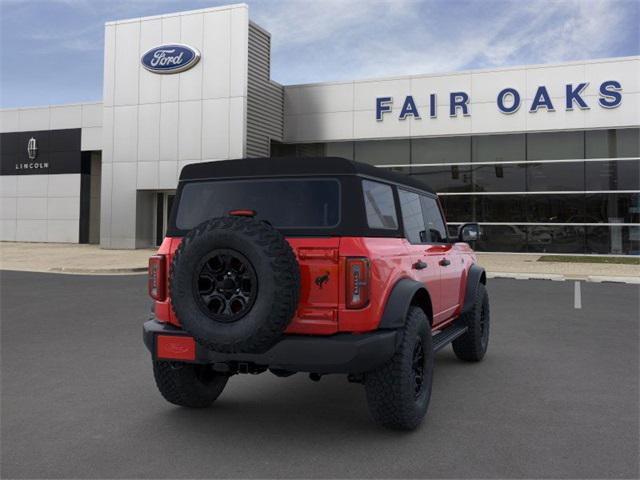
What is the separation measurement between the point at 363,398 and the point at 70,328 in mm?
4927

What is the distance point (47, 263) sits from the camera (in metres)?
19.1

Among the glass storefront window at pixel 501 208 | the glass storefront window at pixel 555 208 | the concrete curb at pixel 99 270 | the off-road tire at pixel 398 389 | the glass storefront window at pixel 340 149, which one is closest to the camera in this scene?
the off-road tire at pixel 398 389

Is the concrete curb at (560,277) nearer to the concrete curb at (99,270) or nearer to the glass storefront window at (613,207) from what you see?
the glass storefront window at (613,207)

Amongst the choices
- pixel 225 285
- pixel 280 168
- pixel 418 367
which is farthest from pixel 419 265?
pixel 225 285

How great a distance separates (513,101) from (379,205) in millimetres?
21205

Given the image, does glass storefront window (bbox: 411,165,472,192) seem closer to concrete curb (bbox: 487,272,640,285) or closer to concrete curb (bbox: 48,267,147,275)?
concrete curb (bbox: 487,272,640,285)

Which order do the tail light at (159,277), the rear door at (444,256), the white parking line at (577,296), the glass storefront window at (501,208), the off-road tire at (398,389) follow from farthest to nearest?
the glass storefront window at (501,208) < the white parking line at (577,296) < the rear door at (444,256) < the tail light at (159,277) < the off-road tire at (398,389)

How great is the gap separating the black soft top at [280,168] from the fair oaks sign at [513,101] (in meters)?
20.7

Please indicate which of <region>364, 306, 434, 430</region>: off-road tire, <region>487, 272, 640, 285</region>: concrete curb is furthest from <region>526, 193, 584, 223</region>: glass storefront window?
<region>364, 306, 434, 430</region>: off-road tire

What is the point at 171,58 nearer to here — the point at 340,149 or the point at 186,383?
the point at 340,149

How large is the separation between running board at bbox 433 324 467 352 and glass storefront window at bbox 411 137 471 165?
64.3ft

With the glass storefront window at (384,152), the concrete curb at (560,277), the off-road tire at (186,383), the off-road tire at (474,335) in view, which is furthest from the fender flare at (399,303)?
the glass storefront window at (384,152)

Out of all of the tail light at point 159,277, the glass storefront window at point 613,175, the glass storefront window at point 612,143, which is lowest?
the tail light at point 159,277

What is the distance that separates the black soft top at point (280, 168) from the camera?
3996mm
